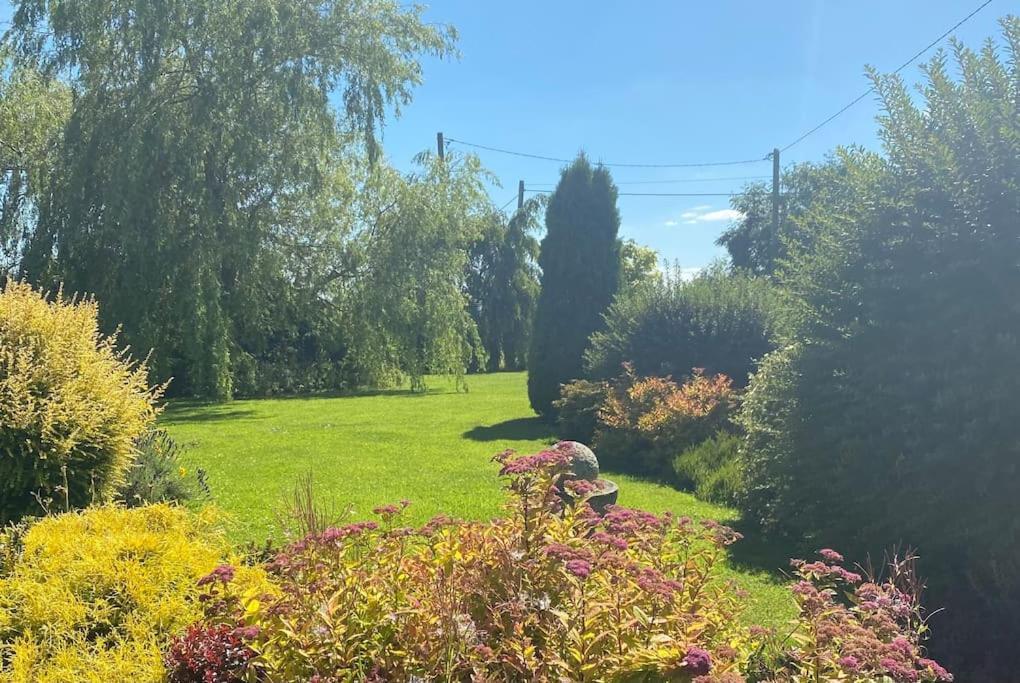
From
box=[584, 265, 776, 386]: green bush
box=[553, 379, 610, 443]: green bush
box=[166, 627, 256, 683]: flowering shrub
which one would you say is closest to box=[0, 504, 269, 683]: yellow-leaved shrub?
box=[166, 627, 256, 683]: flowering shrub

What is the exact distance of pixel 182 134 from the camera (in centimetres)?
1325

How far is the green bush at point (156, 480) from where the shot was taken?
5238mm

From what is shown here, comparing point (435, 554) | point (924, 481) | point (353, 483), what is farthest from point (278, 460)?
point (924, 481)

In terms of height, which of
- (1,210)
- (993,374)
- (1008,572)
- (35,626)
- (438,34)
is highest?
(438,34)

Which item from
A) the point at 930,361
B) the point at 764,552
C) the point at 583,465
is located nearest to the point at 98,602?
the point at 583,465

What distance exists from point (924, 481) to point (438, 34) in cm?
1430

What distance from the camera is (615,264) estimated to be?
13.5m

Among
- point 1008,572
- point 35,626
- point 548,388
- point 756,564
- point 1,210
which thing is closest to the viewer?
point 35,626

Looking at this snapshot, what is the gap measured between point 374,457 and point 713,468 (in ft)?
14.5

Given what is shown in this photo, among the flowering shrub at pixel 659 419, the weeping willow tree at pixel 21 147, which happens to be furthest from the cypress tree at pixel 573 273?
the weeping willow tree at pixel 21 147

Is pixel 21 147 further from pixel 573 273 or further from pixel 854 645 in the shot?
pixel 854 645

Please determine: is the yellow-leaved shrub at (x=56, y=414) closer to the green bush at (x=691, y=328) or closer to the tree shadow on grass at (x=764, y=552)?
the tree shadow on grass at (x=764, y=552)

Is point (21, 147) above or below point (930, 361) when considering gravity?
above

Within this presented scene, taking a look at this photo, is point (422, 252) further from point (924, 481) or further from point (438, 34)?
point (924, 481)
